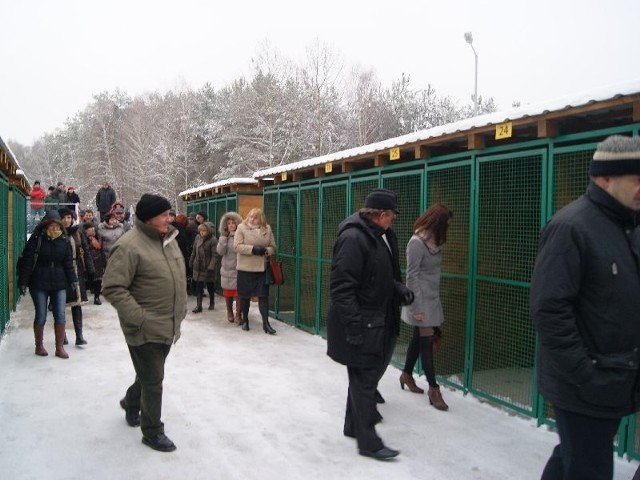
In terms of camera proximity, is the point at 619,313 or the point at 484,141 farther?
the point at 484,141

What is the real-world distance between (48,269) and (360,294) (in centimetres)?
429


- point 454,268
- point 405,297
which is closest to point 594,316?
point 405,297

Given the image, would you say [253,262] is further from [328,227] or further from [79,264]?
[79,264]

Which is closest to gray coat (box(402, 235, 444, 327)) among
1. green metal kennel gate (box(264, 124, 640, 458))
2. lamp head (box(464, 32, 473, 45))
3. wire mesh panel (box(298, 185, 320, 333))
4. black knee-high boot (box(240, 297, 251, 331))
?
green metal kennel gate (box(264, 124, 640, 458))

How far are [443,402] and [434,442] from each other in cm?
78

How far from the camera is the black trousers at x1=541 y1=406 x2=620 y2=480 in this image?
2314 mm

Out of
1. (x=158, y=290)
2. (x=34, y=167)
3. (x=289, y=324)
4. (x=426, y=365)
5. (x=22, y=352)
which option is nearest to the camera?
(x=158, y=290)

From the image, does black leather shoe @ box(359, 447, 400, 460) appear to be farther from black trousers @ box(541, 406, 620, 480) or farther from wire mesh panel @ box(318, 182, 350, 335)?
wire mesh panel @ box(318, 182, 350, 335)

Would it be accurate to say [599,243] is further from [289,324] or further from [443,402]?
[289,324]

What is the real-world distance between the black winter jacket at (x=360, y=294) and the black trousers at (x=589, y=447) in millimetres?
1655

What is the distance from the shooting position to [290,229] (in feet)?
30.8

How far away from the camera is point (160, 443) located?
4.05m

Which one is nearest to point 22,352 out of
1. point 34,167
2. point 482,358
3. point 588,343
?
point 482,358

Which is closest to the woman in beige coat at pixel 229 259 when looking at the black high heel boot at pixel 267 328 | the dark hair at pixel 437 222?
the black high heel boot at pixel 267 328
